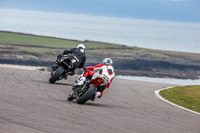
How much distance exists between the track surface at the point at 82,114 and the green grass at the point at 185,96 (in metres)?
0.84

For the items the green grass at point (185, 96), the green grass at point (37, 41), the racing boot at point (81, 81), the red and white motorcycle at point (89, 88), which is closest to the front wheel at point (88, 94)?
the red and white motorcycle at point (89, 88)

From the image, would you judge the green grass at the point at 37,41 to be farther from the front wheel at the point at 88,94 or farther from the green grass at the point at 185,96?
the front wheel at the point at 88,94

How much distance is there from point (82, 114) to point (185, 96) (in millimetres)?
8327

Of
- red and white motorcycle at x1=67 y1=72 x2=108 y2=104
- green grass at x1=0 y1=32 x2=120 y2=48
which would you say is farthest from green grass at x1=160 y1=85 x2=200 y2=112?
green grass at x1=0 y1=32 x2=120 y2=48

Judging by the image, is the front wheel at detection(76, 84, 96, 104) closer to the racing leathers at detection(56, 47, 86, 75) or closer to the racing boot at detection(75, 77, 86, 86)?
the racing boot at detection(75, 77, 86, 86)

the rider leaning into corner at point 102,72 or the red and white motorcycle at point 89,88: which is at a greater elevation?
the rider leaning into corner at point 102,72

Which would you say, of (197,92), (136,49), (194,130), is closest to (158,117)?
(194,130)

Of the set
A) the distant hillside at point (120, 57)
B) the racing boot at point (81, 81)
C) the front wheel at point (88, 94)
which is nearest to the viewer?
the front wheel at point (88, 94)

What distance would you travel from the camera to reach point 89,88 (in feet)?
41.5

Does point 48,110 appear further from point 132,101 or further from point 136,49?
point 136,49

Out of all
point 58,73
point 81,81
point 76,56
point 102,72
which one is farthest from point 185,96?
point 81,81

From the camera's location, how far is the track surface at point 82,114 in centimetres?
925

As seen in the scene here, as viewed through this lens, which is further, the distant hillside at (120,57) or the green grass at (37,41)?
the green grass at (37,41)

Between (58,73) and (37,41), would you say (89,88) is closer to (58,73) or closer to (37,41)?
(58,73)
